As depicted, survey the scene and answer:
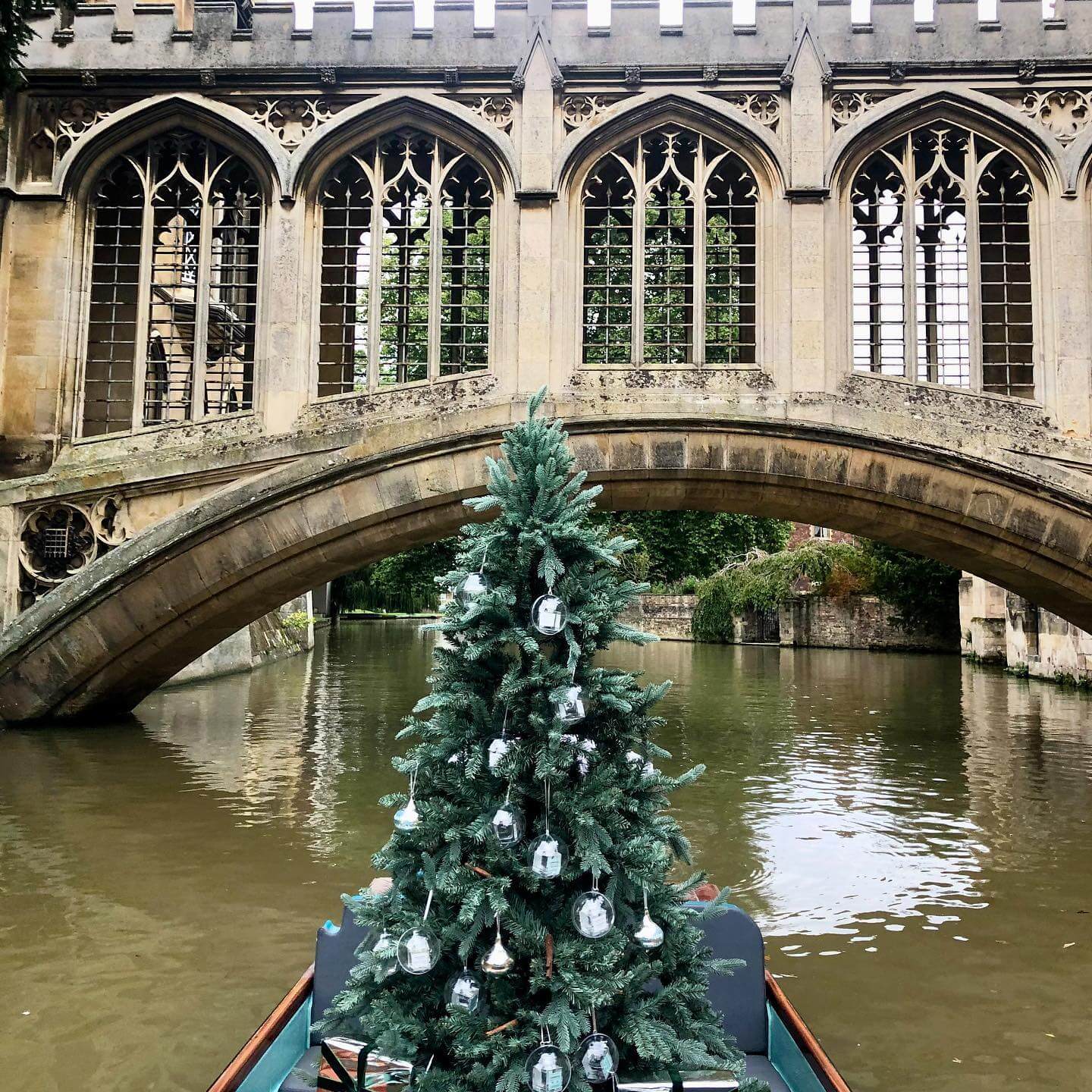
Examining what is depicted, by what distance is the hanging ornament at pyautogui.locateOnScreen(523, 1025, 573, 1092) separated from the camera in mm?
2146

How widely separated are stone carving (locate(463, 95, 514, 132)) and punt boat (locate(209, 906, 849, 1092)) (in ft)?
29.4

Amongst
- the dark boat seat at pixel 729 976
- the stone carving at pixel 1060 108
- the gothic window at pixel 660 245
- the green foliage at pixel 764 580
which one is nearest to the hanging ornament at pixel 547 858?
the dark boat seat at pixel 729 976

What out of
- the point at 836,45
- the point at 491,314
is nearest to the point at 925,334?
the point at 836,45

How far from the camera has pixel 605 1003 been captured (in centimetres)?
224

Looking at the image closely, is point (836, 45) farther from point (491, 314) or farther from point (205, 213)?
point (205, 213)

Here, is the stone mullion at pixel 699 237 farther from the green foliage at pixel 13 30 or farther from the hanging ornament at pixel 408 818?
the hanging ornament at pixel 408 818

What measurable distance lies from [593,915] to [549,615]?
661 millimetres

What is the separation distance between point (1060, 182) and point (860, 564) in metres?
24.1

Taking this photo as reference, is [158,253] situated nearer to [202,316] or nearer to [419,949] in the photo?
[202,316]

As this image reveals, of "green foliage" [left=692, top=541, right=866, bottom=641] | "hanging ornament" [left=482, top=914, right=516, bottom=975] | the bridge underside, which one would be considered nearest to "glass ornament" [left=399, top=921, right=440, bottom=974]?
"hanging ornament" [left=482, top=914, right=516, bottom=975]

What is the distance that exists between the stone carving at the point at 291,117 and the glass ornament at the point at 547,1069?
32.4ft

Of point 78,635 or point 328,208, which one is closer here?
point 78,635

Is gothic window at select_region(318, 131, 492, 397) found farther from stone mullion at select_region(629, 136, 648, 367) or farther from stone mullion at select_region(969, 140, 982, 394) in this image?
stone mullion at select_region(969, 140, 982, 394)

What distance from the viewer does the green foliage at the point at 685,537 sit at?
22.4 meters
